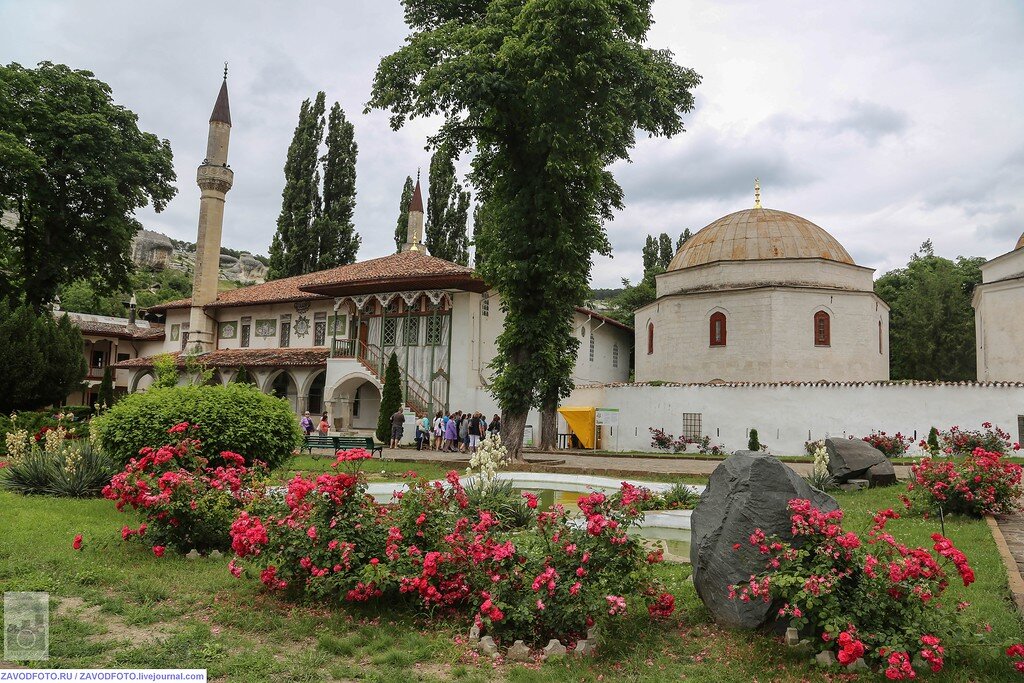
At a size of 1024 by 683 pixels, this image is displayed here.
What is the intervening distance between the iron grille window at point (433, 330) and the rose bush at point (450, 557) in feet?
62.4

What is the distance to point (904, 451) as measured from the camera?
18.7 meters

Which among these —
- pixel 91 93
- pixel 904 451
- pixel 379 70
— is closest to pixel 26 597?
pixel 379 70

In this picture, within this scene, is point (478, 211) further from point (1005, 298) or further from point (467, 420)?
point (1005, 298)

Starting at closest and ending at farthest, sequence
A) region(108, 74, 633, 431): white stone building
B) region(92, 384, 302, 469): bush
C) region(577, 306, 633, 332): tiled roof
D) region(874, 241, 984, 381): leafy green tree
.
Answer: region(92, 384, 302, 469): bush, region(108, 74, 633, 431): white stone building, region(577, 306, 633, 332): tiled roof, region(874, 241, 984, 381): leafy green tree

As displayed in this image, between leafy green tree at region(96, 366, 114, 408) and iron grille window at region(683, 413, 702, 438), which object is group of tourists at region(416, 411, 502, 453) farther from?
leafy green tree at region(96, 366, 114, 408)

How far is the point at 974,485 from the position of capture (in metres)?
8.57

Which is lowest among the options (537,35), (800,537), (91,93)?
(800,537)

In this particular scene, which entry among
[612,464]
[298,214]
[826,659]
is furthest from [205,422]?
[298,214]

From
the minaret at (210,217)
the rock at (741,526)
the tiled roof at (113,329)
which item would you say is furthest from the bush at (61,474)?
the tiled roof at (113,329)

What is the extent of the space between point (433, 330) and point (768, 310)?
41.1 feet

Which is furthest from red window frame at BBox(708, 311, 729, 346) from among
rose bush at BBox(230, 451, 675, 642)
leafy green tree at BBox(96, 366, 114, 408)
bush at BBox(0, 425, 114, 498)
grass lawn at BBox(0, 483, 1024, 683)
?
leafy green tree at BBox(96, 366, 114, 408)

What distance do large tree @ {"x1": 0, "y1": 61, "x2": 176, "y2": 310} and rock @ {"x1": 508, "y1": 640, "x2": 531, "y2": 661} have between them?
980 inches

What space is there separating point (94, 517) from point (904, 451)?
1910 centimetres

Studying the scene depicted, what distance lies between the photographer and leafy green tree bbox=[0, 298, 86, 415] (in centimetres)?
1966
